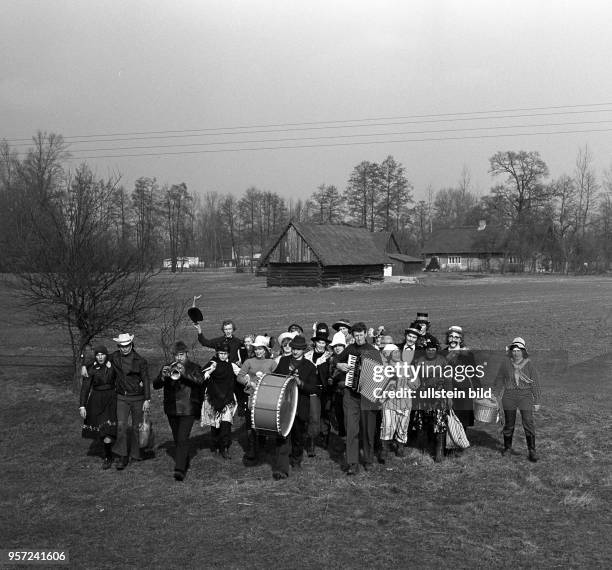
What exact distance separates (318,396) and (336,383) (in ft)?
1.62

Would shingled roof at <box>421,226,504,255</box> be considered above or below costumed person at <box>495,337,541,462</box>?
above

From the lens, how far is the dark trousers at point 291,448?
7.72 meters

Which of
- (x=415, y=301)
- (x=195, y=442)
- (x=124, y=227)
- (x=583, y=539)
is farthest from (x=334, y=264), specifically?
(x=583, y=539)

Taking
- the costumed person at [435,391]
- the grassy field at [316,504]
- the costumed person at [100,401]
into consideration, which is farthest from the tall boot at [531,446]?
the costumed person at [100,401]

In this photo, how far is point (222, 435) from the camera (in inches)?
333

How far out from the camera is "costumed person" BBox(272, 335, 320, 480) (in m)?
7.77

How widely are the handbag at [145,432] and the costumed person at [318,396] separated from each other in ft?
7.03

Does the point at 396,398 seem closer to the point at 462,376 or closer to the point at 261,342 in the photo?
the point at 462,376

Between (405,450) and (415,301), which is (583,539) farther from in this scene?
(415,301)

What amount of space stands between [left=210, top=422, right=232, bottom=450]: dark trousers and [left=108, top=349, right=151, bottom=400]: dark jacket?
105cm

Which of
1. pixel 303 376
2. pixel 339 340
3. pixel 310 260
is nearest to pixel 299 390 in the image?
pixel 303 376

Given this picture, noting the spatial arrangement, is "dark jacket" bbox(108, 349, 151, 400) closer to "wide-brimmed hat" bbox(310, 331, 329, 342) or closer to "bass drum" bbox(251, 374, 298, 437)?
"bass drum" bbox(251, 374, 298, 437)

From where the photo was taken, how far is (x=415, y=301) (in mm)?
34156

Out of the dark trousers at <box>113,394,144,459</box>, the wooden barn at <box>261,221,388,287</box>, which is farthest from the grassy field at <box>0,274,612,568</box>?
the wooden barn at <box>261,221,388,287</box>
